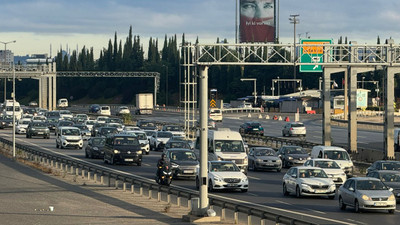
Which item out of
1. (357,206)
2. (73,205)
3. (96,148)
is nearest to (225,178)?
(73,205)

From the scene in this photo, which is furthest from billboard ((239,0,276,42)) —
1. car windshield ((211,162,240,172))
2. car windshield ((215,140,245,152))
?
car windshield ((211,162,240,172))

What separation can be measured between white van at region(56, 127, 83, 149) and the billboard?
45.6ft

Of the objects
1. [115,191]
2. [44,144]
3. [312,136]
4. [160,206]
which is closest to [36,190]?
[115,191]

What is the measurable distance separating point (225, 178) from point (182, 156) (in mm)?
6862

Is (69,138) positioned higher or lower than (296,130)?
lower

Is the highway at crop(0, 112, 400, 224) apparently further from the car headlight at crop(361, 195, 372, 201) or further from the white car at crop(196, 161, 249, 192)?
the car headlight at crop(361, 195, 372, 201)

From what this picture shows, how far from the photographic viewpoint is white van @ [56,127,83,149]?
65125 mm

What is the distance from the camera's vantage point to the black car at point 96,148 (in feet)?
180

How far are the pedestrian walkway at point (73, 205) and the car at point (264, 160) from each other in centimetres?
1044

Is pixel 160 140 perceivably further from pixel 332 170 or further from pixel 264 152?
pixel 332 170

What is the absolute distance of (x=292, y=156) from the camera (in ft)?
165

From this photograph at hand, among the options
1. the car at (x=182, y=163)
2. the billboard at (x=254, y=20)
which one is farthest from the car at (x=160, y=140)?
the car at (x=182, y=163)

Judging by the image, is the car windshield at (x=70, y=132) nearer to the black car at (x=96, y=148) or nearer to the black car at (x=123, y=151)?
the black car at (x=96, y=148)

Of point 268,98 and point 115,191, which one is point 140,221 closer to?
point 115,191
